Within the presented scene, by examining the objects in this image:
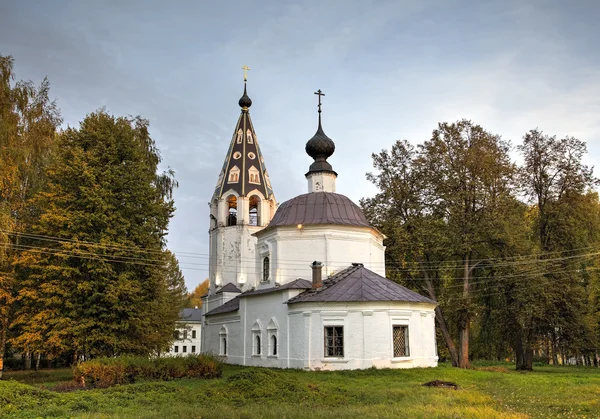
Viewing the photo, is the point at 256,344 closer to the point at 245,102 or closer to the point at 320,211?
the point at 320,211

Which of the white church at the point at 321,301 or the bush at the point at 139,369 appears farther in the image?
the white church at the point at 321,301

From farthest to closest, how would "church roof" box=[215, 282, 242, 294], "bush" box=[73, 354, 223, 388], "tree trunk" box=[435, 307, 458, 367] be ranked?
"church roof" box=[215, 282, 242, 294] < "tree trunk" box=[435, 307, 458, 367] < "bush" box=[73, 354, 223, 388]

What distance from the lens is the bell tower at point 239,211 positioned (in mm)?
42281

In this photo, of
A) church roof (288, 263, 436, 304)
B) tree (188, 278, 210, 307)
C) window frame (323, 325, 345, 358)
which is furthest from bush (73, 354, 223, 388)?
tree (188, 278, 210, 307)

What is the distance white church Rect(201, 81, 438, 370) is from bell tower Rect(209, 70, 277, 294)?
162cm

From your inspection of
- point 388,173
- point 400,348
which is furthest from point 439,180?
point 400,348

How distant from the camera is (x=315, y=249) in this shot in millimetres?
28562

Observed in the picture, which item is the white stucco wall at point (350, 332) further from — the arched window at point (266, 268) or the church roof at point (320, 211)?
the church roof at point (320, 211)

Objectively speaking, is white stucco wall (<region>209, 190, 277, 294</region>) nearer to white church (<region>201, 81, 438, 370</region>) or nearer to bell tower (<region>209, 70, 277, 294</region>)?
bell tower (<region>209, 70, 277, 294</region>)

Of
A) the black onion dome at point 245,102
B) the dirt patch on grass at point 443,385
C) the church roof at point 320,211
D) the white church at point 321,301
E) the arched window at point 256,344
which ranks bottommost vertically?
the dirt patch on grass at point 443,385

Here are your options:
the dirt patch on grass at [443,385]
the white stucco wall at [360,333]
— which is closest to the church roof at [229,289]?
the white stucco wall at [360,333]

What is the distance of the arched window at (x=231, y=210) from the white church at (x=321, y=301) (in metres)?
5.60

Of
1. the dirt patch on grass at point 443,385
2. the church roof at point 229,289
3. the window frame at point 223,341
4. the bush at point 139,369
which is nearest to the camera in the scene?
the dirt patch on grass at point 443,385

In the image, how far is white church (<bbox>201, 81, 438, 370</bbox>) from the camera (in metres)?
23.5
